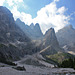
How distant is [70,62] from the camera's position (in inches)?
3740

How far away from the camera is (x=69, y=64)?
95375 mm

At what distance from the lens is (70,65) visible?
3688 inches

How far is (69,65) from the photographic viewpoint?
94562 mm

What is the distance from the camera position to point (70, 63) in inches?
3787

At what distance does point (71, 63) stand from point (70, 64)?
4.71ft

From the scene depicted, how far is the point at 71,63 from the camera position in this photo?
95.3 metres

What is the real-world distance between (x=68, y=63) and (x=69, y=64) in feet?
9.25

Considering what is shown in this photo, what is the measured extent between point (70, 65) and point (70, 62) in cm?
261

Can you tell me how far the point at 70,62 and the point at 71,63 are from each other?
53.5 inches

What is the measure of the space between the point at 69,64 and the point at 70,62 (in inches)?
77.8

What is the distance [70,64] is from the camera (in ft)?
310

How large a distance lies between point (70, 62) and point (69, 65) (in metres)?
2.67

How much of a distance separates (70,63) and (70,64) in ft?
5.58

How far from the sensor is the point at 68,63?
98188mm
